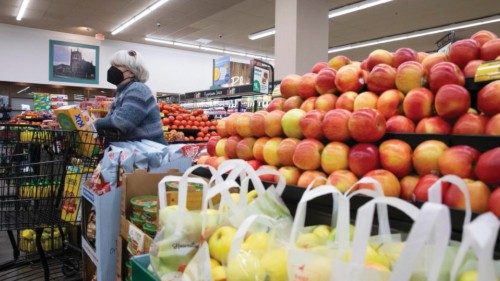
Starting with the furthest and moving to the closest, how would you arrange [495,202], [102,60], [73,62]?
[102,60], [73,62], [495,202]

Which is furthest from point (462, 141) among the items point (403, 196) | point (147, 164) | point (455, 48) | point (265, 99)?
point (265, 99)

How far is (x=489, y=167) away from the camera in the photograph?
0.91 m

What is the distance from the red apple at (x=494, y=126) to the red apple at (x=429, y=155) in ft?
0.36

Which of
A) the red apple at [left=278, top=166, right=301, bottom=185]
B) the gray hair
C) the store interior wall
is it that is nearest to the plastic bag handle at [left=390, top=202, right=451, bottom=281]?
the red apple at [left=278, top=166, right=301, bottom=185]

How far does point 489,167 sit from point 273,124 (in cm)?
79

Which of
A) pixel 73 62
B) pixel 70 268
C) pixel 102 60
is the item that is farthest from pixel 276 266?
pixel 102 60

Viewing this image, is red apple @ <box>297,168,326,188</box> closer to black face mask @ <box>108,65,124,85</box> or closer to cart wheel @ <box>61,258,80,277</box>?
black face mask @ <box>108,65,124,85</box>

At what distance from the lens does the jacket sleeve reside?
7.93ft

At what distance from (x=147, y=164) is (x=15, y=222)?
0.84 metres

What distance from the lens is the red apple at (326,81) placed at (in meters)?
1.49

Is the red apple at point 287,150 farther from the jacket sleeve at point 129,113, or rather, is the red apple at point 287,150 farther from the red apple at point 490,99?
the jacket sleeve at point 129,113

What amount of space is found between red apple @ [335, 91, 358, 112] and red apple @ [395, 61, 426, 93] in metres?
0.17

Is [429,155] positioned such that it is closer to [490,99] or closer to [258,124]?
[490,99]

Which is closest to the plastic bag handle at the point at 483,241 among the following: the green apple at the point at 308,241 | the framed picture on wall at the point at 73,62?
the green apple at the point at 308,241
